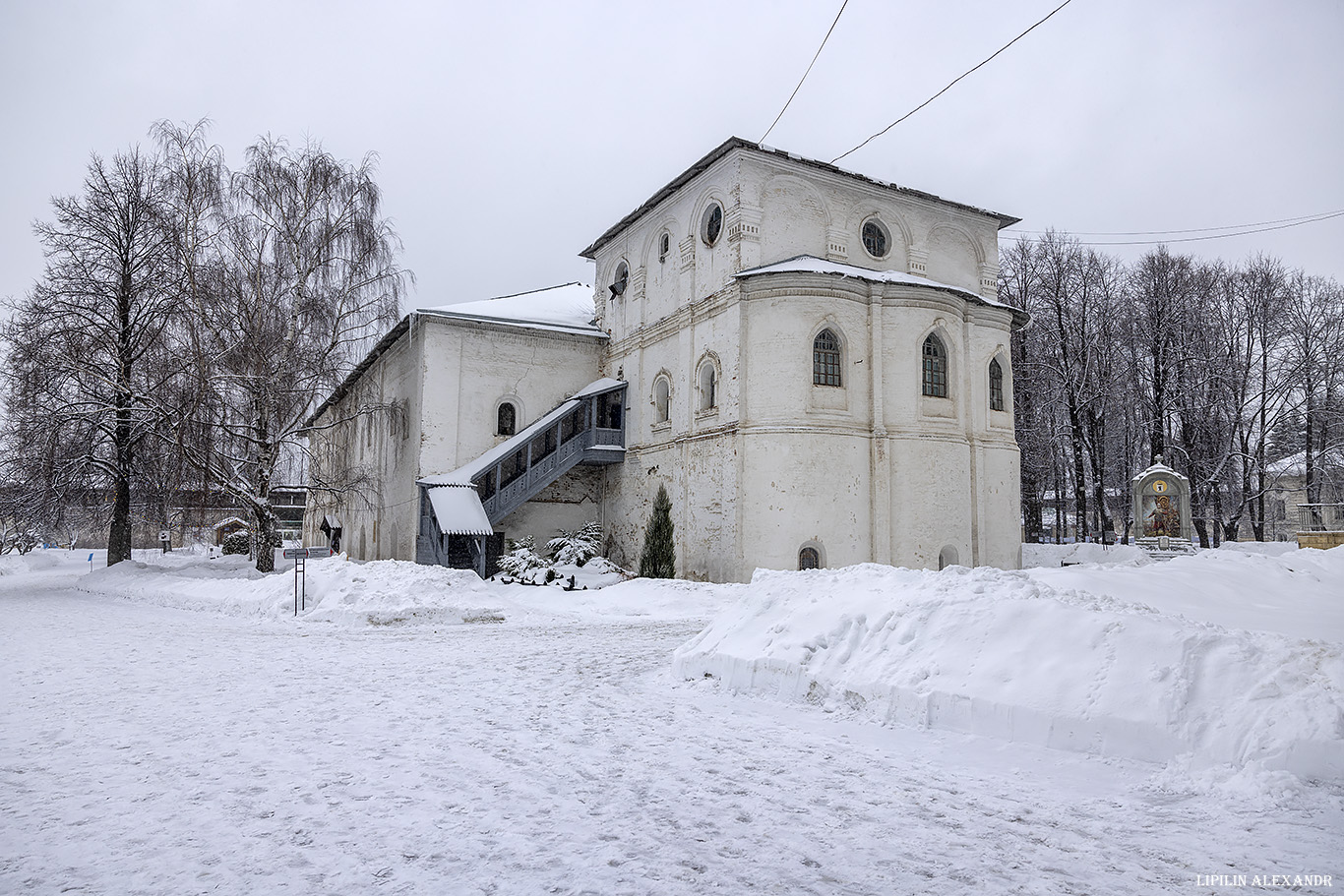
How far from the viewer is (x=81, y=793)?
14.6ft

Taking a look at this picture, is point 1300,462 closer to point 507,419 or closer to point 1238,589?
point 1238,589

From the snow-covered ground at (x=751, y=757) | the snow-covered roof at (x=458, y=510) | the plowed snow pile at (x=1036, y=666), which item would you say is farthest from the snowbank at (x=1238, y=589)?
the snow-covered roof at (x=458, y=510)

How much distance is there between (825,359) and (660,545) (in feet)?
22.0

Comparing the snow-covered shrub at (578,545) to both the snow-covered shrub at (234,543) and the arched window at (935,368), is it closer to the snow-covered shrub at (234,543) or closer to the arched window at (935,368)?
the arched window at (935,368)

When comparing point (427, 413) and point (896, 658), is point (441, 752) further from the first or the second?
point (427, 413)

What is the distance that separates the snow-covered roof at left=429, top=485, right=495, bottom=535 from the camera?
21.9m

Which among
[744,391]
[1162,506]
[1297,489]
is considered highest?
[744,391]

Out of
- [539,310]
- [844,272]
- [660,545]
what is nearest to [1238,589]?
[844,272]

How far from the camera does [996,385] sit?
24.4m

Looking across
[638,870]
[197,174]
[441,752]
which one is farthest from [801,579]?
[197,174]

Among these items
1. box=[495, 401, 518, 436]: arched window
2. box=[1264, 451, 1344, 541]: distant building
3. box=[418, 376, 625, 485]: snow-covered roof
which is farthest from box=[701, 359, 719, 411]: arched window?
box=[1264, 451, 1344, 541]: distant building

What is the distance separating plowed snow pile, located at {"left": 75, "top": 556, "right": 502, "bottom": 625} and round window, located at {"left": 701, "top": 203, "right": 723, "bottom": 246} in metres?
11.9

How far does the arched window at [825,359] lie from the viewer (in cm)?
2131

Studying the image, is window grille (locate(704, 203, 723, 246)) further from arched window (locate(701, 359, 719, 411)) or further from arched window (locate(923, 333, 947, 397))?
arched window (locate(923, 333, 947, 397))
